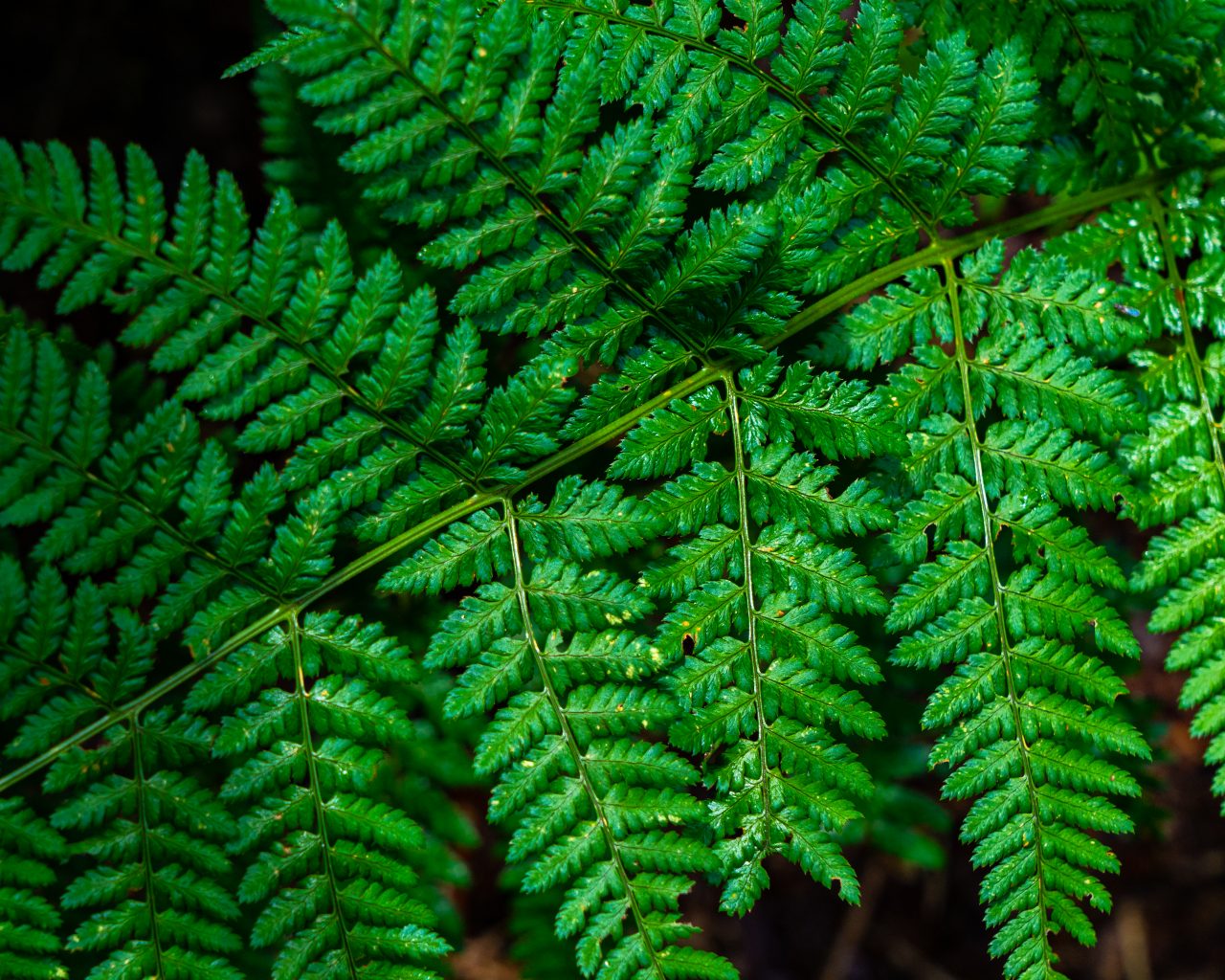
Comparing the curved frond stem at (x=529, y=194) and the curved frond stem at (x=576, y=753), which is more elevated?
the curved frond stem at (x=529, y=194)

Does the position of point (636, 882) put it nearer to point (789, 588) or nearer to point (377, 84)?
point (789, 588)

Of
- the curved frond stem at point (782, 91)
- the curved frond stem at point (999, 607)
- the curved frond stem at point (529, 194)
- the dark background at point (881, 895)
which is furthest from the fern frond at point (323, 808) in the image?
the dark background at point (881, 895)

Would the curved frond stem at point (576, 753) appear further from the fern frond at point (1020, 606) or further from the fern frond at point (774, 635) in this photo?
the fern frond at point (1020, 606)

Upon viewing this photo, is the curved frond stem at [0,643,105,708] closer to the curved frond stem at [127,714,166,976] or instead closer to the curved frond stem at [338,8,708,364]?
the curved frond stem at [127,714,166,976]

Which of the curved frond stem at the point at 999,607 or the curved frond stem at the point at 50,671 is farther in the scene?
the curved frond stem at the point at 50,671

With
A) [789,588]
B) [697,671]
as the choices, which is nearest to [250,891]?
[697,671]

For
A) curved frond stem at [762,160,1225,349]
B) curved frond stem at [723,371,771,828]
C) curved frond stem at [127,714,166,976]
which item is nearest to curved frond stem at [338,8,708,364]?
curved frond stem at [723,371,771,828]
